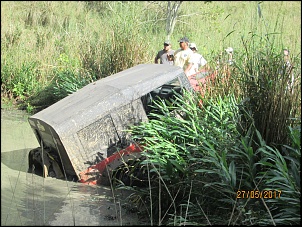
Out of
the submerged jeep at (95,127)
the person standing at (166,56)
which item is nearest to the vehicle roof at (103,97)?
the submerged jeep at (95,127)

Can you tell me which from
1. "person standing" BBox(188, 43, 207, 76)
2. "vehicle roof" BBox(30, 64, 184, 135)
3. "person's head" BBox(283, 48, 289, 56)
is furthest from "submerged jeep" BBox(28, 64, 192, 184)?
"person standing" BBox(188, 43, 207, 76)

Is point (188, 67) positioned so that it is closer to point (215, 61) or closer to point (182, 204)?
point (215, 61)

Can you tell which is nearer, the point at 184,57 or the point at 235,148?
the point at 235,148

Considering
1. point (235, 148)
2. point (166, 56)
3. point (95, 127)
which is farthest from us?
point (166, 56)

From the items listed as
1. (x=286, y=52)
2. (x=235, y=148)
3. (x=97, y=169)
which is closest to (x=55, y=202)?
(x=97, y=169)

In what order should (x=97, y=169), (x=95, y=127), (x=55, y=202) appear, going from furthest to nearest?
1. (x=95, y=127)
2. (x=97, y=169)
3. (x=55, y=202)

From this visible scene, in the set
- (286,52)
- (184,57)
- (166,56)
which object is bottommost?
(166,56)

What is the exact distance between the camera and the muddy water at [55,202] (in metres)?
5.89
